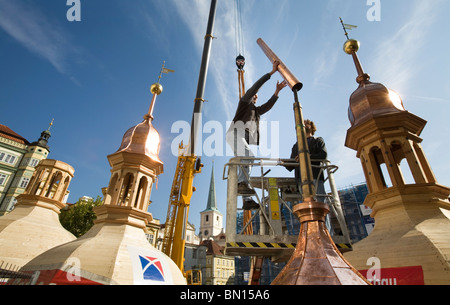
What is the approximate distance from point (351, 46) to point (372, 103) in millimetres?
3062

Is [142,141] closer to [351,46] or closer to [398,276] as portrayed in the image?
[398,276]

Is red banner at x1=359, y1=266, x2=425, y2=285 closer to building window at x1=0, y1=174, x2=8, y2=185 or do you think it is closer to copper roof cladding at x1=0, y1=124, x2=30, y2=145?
building window at x1=0, y1=174, x2=8, y2=185

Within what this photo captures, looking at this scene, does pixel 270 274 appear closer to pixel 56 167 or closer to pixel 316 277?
pixel 56 167

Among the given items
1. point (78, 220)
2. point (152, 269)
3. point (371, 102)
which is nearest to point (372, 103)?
point (371, 102)

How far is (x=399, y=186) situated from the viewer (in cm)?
Answer: 573

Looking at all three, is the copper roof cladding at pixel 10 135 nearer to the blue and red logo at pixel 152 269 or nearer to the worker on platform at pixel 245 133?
the blue and red logo at pixel 152 269

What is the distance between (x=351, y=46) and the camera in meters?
8.46

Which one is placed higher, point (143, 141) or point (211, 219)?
point (211, 219)

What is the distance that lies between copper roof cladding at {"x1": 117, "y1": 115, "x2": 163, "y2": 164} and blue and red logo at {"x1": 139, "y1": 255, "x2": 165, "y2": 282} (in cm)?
387

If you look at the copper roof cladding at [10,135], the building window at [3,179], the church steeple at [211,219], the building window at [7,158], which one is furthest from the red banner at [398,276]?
the church steeple at [211,219]

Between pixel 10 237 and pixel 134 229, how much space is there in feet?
20.3

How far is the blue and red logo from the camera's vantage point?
656cm
